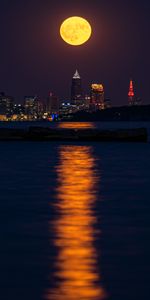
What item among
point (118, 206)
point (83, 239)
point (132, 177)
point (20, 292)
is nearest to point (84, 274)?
point (20, 292)

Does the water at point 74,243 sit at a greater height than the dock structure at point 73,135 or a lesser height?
greater

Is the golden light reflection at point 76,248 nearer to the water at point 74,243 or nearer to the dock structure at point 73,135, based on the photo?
the water at point 74,243

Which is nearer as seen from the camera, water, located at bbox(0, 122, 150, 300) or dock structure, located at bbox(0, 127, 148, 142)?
water, located at bbox(0, 122, 150, 300)

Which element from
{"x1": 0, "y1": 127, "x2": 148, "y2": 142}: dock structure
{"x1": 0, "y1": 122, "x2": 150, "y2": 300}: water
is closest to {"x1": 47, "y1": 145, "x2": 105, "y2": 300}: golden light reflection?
{"x1": 0, "y1": 122, "x2": 150, "y2": 300}: water

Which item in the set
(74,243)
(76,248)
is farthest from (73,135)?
(76,248)

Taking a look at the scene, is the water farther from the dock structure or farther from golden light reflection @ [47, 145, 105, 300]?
the dock structure

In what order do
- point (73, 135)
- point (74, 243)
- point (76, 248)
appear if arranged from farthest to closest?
1. point (73, 135)
2. point (74, 243)
3. point (76, 248)

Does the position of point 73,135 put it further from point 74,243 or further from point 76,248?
point 76,248

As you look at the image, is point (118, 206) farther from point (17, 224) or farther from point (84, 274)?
point (84, 274)

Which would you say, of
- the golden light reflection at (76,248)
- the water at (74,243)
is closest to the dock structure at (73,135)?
the water at (74,243)

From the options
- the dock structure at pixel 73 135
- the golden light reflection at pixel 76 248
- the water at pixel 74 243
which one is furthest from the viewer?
the dock structure at pixel 73 135

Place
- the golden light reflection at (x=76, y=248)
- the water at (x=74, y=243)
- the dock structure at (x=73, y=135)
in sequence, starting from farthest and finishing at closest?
the dock structure at (x=73, y=135), the water at (x=74, y=243), the golden light reflection at (x=76, y=248)

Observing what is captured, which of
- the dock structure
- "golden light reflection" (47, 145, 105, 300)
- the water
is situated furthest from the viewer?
the dock structure

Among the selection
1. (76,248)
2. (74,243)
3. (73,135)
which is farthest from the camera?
(73,135)
